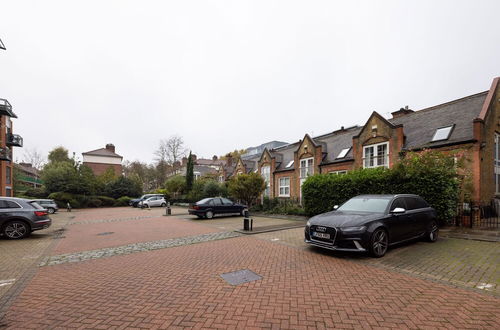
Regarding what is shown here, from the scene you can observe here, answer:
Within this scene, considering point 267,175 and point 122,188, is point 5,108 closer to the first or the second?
point 122,188

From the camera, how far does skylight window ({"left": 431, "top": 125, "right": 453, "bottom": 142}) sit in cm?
1441

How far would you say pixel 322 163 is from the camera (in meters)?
21.9

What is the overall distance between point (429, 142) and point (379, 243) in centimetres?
1211

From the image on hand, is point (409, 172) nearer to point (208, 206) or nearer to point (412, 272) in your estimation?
point (412, 272)

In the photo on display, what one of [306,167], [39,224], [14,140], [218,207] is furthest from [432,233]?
[14,140]

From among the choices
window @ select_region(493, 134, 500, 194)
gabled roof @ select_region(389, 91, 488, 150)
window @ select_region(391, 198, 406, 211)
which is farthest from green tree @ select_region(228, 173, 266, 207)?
window @ select_region(493, 134, 500, 194)

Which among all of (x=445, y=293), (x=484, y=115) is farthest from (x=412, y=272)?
(x=484, y=115)

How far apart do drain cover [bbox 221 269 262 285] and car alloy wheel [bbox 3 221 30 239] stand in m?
9.70

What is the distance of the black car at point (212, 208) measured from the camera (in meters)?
15.4

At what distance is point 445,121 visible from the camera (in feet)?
51.2

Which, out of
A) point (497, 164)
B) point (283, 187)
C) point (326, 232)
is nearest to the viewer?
point (326, 232)

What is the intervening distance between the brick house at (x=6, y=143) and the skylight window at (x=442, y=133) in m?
38.2

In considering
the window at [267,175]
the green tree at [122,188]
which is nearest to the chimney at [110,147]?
the green tree at [122,188]

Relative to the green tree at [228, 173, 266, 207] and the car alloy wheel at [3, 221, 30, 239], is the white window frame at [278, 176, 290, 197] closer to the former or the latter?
the green tree at [228, 173, 266, 207]
